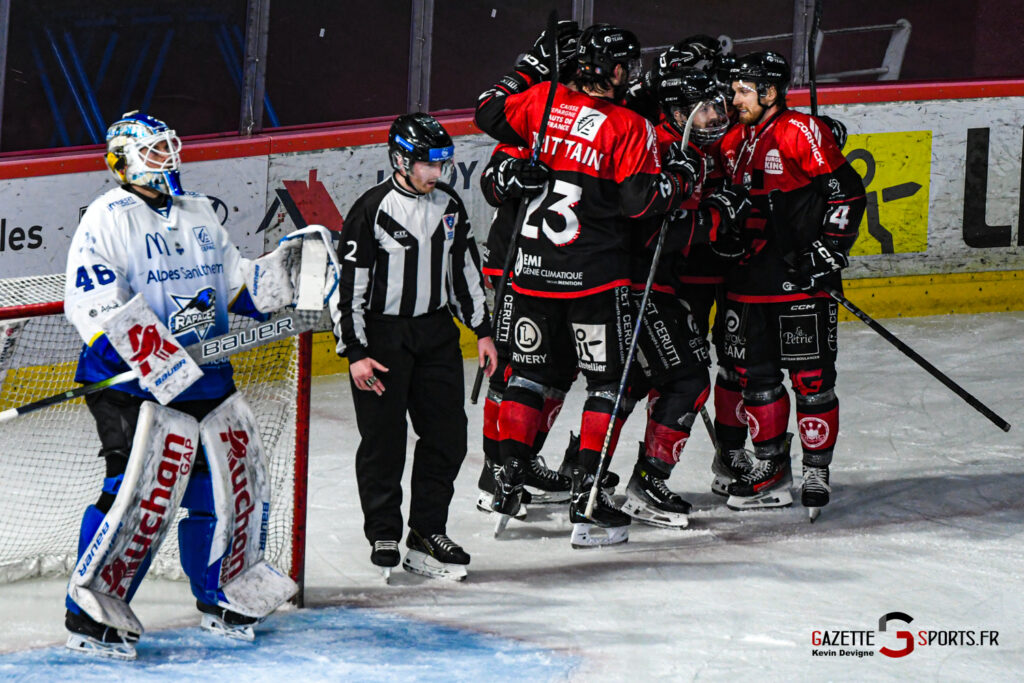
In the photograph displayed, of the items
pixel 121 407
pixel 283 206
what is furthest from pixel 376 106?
pixel 121 407

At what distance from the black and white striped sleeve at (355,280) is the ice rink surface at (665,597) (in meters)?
0.72

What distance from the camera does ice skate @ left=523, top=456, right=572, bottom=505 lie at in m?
5.07

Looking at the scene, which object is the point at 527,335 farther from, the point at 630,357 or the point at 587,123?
the point at 587,123

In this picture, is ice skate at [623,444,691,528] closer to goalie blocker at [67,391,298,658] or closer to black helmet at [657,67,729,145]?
black helmet at [657,67,729,145]

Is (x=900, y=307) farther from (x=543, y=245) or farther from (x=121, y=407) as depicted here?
(x=121, y=407)

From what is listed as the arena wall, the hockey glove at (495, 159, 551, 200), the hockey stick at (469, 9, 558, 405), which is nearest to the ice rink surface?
the hockey stick at (469, 9, 558, 405)

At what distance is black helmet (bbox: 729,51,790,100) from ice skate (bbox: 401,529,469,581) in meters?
1.83

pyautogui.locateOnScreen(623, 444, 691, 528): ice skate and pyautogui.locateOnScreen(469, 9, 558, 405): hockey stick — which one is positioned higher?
pyautogui.locateOnScreen(469, 9, 558, 405): hockey stick

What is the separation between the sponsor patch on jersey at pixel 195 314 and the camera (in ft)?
11.8

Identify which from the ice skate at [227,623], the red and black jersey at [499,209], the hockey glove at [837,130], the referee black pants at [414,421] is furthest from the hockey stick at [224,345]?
the hockey glove at [837,130]

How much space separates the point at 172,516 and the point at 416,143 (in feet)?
4.02

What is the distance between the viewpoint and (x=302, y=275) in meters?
3.79

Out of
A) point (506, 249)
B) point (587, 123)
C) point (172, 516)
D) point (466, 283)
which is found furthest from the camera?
point (506, 249)

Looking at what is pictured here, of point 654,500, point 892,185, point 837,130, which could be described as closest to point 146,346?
point 654,500
